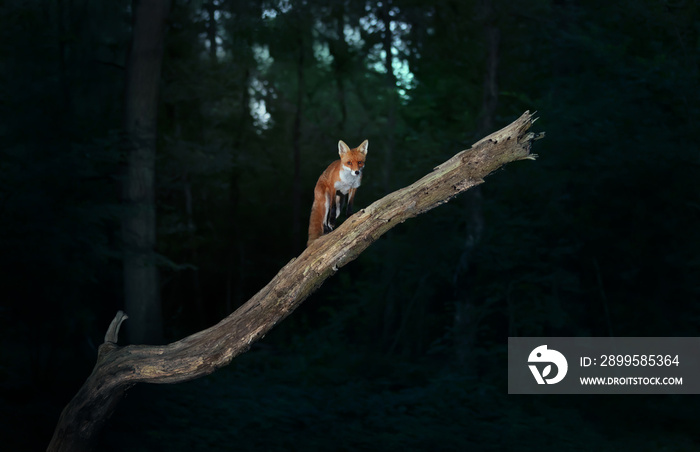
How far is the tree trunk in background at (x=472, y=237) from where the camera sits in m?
11.6

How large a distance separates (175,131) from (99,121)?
5067 mm

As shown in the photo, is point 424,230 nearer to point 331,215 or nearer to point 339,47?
point 339,47

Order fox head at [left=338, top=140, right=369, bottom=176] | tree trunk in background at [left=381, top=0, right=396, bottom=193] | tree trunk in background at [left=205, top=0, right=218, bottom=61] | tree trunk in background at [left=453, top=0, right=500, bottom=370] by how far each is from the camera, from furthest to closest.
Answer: tree trunk in background at [left=205, top=0, right=218, bottom=61] → tree trunk in background at [left=381, top=0, right=396, bottom=193] → tree trunk in background at [left=453, top=0, right=500, bottom=370] → fox head at [left=338, top=140, right=369, bottom=176]

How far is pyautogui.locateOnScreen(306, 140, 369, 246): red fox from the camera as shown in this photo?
4.18 metres

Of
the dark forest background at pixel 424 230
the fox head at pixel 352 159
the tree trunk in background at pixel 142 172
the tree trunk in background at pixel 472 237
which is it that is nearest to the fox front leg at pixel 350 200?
the fox head at pixel 352 159

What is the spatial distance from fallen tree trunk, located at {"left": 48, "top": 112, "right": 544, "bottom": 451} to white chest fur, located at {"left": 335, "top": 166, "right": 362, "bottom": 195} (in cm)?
38

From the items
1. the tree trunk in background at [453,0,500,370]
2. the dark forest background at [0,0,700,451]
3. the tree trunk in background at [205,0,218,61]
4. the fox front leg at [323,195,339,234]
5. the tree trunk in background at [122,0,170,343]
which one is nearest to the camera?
the fox front leg at [323,195,339,234]

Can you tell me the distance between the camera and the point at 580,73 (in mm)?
11297

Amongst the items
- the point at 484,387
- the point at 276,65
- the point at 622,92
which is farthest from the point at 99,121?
the point at 276,65

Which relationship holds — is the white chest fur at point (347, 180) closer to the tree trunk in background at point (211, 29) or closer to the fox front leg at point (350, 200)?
the fox front leg at point (350, 200)

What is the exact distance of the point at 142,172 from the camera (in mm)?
10094

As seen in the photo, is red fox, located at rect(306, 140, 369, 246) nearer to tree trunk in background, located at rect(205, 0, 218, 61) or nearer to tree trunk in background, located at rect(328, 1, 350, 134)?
tree trunk in background, located at rect(328, 1, 350, 134)

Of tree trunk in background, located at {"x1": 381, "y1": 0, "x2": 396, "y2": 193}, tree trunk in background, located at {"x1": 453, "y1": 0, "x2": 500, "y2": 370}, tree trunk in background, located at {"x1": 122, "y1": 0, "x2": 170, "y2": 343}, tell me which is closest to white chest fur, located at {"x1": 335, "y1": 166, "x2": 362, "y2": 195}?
tree trunk in background, located at {"x1": 122, "y1": 0, "x2": 170, "y2": 343}

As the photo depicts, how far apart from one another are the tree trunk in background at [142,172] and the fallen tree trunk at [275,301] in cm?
536
